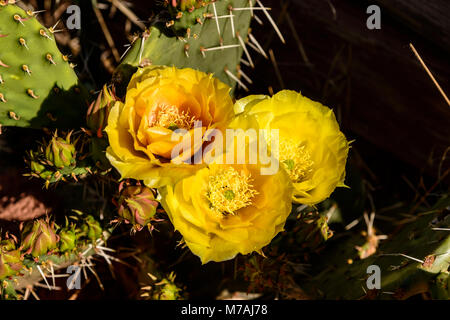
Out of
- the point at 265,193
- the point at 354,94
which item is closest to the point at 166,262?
the point at 265,193

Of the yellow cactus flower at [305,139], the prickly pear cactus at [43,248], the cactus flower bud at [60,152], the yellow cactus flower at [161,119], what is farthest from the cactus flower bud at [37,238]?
the yellow cactus flower at [305,139]

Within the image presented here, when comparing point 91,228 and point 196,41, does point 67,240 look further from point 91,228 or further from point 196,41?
point 196,41

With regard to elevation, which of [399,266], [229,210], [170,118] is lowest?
[399,266]

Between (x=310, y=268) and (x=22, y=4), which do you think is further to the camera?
(x=22, y=4)

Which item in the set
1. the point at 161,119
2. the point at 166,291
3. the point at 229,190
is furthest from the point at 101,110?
the point at 166,291

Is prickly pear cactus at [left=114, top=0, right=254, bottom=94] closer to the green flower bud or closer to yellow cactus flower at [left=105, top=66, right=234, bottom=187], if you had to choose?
yellow cactus flower at [left=105, top=66, right=234, bottom=187]

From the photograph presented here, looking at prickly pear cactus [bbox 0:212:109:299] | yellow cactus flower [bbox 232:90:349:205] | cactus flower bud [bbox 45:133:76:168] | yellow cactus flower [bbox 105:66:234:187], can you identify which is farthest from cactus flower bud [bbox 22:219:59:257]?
yellow cactus flower [bbox 232:90:349:205]
